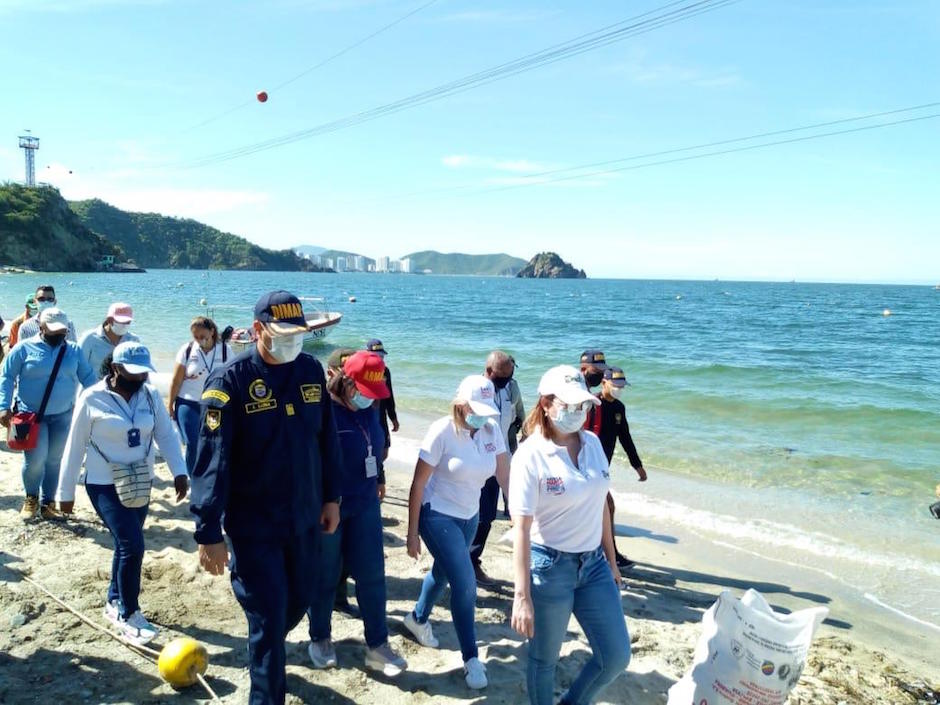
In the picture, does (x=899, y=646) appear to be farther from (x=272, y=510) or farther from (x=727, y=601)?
(x=272, y=510)

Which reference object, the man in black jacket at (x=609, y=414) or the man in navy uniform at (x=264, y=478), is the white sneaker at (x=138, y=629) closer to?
the man in navy uniform at (x=264, y=478)

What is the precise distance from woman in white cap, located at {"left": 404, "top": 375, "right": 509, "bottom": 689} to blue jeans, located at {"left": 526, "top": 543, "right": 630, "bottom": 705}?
2.18 ft

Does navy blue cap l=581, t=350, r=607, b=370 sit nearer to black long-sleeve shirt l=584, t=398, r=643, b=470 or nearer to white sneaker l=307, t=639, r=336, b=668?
black long-sleeve shirt l=584, t=398, r=643, b=470

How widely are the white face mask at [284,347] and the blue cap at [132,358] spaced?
140 centimetres

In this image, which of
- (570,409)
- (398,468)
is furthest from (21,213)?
(570,409)

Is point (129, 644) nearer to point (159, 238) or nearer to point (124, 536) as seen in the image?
point (124, 536)

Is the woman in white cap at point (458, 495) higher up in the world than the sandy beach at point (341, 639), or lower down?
higher up

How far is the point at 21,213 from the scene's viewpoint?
324 feet

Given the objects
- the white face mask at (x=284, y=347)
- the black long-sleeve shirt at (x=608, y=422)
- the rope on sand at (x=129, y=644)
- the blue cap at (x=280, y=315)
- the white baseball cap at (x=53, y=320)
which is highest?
the blue cap at (x=280, y=315)

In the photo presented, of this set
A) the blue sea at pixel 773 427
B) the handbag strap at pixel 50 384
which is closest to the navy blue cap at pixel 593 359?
the blue sea at pixel 773 427

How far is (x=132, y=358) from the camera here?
13.3 feet

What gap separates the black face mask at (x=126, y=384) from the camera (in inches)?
161

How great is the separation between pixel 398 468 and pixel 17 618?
6.08 meters

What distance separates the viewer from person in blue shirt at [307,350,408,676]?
13.0 ft
